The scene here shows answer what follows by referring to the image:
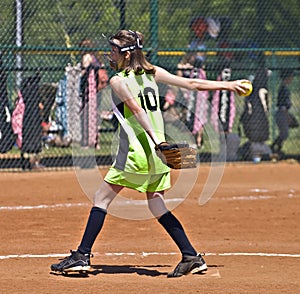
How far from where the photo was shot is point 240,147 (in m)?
16.1

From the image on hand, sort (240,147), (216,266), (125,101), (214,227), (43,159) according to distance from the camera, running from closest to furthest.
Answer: (125,101)
(216,266)
(214,227)
(43,159)
(240,147)

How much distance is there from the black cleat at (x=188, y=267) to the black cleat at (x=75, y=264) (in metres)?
0.64

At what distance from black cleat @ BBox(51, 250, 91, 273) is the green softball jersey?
740 mm

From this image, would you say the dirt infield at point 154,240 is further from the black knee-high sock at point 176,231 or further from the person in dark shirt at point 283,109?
the person in dark shirt at point 283,109

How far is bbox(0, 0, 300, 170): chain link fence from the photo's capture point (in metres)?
14.4

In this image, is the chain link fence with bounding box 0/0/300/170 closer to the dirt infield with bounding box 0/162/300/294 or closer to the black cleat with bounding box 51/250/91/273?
the dirt infield with bounding box 0/162/300/294

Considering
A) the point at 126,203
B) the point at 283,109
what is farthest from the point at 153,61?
the point at 126,203

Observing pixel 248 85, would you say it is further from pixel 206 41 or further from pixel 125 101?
pixel 206 41

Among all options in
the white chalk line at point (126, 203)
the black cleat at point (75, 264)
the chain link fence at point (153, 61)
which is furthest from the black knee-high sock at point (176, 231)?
the chain link fence at point (153, 61)

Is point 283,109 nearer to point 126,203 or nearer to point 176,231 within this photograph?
point 126,203

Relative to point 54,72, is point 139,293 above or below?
above

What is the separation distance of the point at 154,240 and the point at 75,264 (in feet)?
6.58

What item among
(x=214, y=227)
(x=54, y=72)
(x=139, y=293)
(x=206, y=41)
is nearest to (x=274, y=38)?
(x=206, y=41)

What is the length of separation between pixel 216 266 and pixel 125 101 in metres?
1.62
